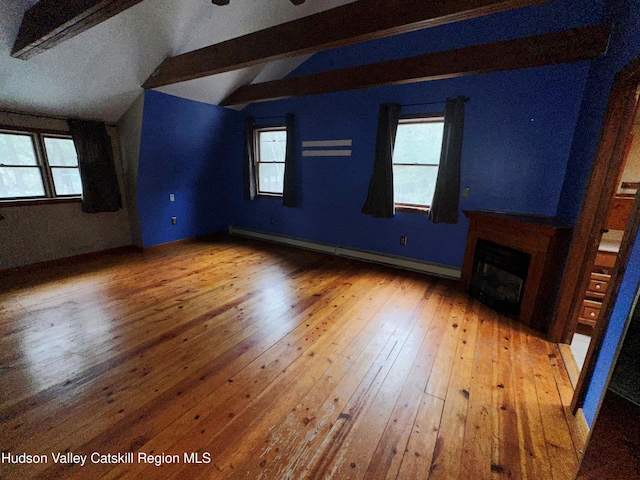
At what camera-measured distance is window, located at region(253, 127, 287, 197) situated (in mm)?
4836

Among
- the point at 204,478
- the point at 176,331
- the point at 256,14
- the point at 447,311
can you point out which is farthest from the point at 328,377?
the point at 256,14

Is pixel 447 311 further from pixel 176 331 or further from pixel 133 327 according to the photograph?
pixel 133 327

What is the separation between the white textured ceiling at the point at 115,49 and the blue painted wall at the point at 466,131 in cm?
126

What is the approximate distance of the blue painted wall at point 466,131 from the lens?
2.74 meters

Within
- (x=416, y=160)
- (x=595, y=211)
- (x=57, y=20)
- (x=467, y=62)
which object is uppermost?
(x=467, y=62)

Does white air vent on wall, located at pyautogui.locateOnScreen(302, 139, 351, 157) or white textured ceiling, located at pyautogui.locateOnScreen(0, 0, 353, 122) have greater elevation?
white textured ceiling, located at pyautogui.locateOnScreen(0, 0, 353, 122)

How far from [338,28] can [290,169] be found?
2699mm

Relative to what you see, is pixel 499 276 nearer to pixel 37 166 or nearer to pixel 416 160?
pixel 416 160

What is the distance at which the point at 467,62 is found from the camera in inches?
107

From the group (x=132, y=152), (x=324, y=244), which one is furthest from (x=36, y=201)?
(x=324, y=244)

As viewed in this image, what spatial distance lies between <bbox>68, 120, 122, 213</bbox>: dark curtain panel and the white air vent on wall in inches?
118

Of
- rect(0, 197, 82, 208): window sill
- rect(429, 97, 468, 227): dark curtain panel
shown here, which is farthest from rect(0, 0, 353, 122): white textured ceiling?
rect(429, 97, 468, 227): dark curtain panel

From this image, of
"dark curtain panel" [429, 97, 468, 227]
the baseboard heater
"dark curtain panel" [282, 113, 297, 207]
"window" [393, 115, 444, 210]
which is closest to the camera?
"dark curtain panel" [429, 97, 468, 227]

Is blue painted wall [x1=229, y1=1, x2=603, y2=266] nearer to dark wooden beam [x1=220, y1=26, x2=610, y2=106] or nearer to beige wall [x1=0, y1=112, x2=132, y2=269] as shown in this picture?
dark wooden beam [x1=220, y1=26, x2=610, y2=106]
